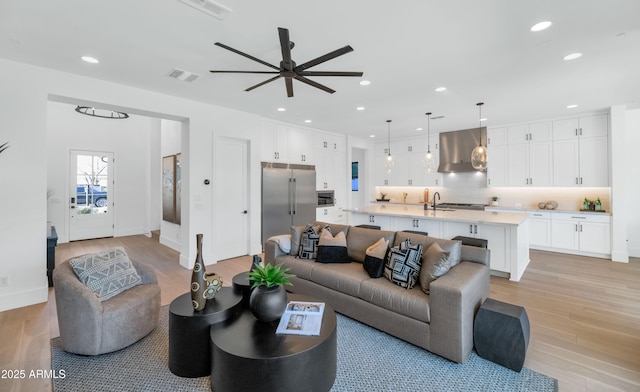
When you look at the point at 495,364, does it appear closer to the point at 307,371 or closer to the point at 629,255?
the point at 307,371

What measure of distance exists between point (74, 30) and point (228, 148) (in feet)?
9.53

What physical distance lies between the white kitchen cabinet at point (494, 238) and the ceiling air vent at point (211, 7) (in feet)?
14.1

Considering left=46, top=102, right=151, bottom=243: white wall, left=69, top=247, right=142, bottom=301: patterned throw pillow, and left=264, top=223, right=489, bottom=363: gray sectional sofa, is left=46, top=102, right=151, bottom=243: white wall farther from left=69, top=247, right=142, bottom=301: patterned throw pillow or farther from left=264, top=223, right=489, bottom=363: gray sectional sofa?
left=264, top=223, right=489, bottom=363: gray sectional sofa

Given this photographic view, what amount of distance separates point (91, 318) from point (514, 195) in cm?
795

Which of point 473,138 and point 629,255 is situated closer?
point 629,255

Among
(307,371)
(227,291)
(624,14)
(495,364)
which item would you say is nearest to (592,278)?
(495,364)

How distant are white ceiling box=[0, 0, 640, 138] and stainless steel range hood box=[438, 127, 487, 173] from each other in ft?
7.63

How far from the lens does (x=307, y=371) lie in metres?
1.77

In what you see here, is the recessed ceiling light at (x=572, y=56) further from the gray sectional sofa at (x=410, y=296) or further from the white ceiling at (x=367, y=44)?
the gray sectional sofa at (x=410, y=296)

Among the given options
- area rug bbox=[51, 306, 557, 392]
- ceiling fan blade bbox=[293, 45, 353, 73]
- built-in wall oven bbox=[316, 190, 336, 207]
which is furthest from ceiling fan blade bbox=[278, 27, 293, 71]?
built-in wall oven bbox=[316, 190, 336, 207]

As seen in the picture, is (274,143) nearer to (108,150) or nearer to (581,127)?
(108,150)

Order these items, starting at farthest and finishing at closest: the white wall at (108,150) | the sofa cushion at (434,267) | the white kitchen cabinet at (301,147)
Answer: the white wall at (108,150)
the white kitchen cabinet at (301,147)
the sofa cushion at (434,267)

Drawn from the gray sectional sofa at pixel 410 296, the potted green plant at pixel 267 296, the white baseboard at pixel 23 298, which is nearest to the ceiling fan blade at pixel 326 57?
the potted green plant at pixel 267 296

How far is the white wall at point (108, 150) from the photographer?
267 inches
